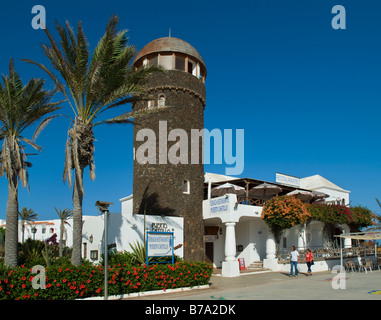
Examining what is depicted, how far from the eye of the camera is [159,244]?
52.0ft

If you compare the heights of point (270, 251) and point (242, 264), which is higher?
point (270, 251)

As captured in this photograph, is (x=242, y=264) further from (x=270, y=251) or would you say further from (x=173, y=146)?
(x=173, y=146)

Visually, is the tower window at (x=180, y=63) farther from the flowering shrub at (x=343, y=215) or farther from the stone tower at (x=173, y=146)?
the flowering shrub at (x=343, y=215)

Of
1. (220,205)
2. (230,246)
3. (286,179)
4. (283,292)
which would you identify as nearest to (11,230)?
(283,292)

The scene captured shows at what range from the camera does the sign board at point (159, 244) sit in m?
15.5

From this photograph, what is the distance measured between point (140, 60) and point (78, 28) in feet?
35.1

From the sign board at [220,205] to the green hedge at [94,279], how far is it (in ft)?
19.6

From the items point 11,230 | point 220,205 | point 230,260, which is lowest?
point 230,260

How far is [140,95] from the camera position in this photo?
16188 millimetres

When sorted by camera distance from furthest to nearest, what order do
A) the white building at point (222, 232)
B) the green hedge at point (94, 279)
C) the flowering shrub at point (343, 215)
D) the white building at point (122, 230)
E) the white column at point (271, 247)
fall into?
1. the flowering shrub at point (343, 215)
2. the white column at point (271, 247)
3. the white building at point (222, 232)
4. the white building at point (122, 230)
5. the green hedge at point (94, 279)

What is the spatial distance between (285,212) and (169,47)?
41.9 feet

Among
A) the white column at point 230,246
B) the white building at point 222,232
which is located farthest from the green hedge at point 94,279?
the white column at point 230,246

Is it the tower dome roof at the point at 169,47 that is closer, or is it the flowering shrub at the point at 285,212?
the flowering shrub at the point at 285,212

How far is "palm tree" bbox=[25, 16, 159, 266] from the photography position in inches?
536
